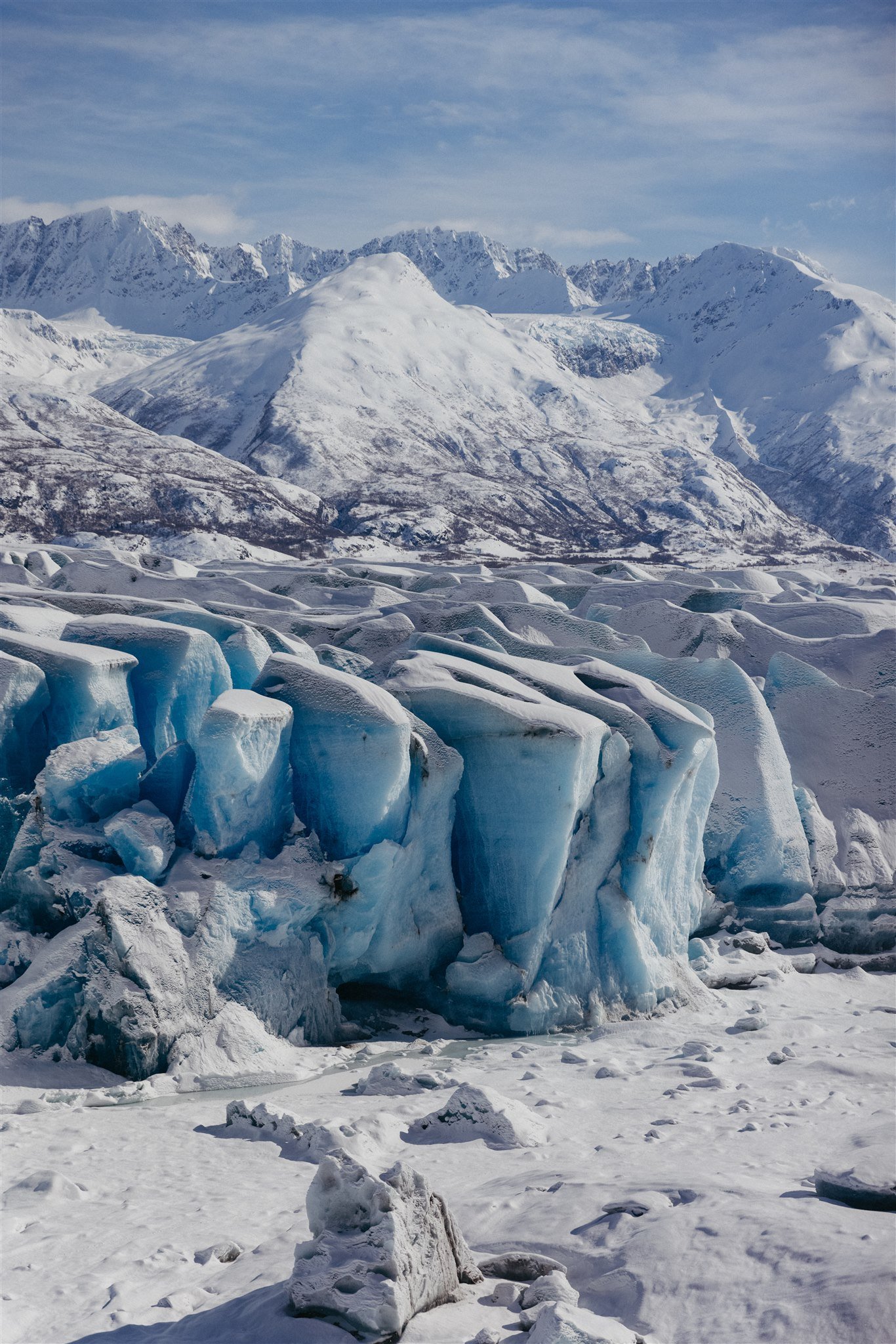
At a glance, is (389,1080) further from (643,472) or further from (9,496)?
(643,472)

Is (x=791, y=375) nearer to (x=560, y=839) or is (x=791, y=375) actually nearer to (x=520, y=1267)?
(x=560, y=839)

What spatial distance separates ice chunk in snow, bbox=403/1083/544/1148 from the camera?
7.10m

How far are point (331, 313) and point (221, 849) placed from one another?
105m

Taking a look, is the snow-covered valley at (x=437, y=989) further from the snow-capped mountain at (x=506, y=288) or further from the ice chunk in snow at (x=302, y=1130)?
the snow-capped mountain at (x=506, y=288)

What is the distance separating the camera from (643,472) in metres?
95.1

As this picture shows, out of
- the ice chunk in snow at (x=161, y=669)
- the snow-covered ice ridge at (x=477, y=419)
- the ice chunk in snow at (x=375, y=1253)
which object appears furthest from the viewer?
the snow-covered ice ridge at (x=477, y=419)

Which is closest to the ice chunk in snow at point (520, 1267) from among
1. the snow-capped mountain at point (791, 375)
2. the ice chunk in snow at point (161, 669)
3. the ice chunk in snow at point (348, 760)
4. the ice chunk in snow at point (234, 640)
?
the ice chunk in snow at point (348, 760)

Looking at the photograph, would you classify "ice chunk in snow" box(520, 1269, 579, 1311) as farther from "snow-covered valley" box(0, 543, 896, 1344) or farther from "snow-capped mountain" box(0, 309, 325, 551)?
"snow-capped mountain" box(0, 309, 325, 551)

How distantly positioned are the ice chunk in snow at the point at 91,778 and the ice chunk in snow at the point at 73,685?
0.92 feet

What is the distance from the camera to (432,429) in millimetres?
96438

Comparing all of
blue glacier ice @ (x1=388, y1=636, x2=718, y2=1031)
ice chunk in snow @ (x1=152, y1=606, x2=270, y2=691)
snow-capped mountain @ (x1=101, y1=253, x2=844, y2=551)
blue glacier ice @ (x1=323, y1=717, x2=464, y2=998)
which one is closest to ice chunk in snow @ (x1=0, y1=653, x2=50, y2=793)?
ice chunk in snow @ (x1=152, y1=606, x2=270, y2=691)

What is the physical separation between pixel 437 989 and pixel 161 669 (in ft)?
12.7

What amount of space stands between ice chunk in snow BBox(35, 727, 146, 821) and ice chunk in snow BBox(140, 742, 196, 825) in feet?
0.69

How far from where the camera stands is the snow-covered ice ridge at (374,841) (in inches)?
342
